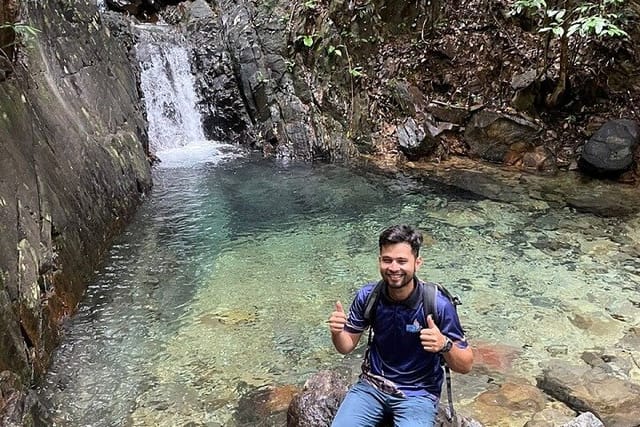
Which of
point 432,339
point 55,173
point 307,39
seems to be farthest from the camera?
point 307,39

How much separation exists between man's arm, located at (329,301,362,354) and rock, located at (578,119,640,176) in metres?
8.54

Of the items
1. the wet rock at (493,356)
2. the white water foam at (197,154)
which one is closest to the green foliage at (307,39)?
the white water foam at (197,154)

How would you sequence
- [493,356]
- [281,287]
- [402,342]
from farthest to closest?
[281,287] < [493,356] < [402,342]

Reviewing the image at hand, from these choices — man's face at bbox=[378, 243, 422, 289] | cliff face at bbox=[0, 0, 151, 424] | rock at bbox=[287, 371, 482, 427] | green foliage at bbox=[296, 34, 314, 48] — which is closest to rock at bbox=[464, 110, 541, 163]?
green foliage at bbox=[296, 34, 314, 48]

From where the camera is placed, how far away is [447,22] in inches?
496

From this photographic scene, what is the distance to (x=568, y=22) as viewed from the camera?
31.8 feet

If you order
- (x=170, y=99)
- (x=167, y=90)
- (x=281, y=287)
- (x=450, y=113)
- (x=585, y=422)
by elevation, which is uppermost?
(x=167, y=90)

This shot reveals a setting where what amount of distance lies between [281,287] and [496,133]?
6.76 meters

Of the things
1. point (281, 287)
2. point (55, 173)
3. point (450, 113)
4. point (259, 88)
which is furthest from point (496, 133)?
point (55, 173)

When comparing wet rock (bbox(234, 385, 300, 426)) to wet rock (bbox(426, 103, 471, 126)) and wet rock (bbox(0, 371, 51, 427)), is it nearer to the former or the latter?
wet rock (bbox(0, 371, 51, 427))

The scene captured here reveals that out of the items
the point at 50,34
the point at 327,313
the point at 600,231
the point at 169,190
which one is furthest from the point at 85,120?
the point at 600,231

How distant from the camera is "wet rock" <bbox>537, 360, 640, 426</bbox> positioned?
13.1ft

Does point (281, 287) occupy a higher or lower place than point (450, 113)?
lower

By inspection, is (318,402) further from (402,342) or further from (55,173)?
(55,173)
